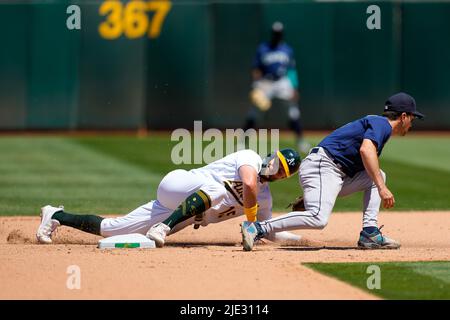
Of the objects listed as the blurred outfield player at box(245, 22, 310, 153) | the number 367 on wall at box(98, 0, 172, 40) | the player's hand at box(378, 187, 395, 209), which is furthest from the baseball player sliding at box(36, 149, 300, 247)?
the number 367 on wall at box(98, 0, 172, 40)

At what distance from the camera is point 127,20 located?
68.2ft

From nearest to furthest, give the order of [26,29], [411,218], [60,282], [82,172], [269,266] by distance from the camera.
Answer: [60,282] → [269,266] → [411,218] → [82,172] → [26,29]

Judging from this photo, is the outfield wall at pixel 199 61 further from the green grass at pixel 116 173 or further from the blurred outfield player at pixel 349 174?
the blurred outfield player at pixel 349 174

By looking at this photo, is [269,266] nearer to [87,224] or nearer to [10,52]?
[87,224]

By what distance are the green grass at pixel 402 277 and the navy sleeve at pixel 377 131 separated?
99 cm

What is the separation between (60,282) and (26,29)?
1431cm

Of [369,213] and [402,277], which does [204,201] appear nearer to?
[369,213]

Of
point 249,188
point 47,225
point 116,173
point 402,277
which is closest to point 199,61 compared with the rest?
point 116,173

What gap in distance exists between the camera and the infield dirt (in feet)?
21.4

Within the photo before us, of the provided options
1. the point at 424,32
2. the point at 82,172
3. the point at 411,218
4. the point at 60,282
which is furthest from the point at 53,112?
the point at 60,282

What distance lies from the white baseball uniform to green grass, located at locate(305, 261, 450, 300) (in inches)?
41.7

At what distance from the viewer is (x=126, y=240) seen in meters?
8.43

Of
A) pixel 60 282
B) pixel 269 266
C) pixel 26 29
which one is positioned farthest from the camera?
pixel 26 29

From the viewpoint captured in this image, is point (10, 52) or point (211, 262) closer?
point (211, 262)
